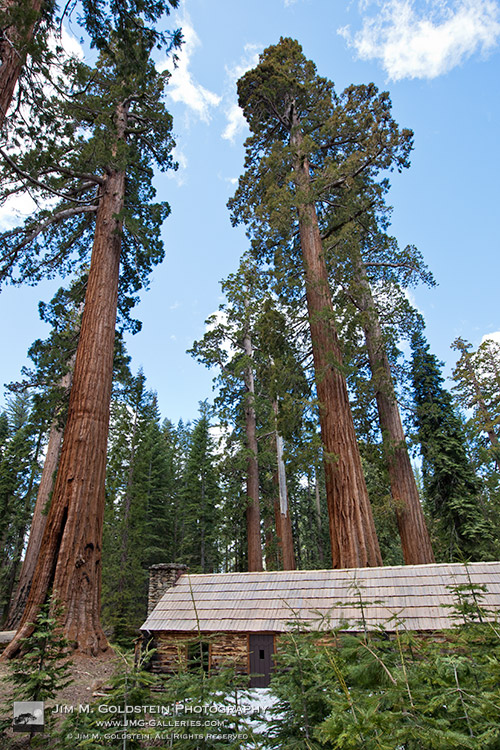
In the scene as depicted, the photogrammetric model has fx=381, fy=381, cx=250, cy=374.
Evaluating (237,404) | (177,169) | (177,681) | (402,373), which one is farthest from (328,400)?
(237,404)

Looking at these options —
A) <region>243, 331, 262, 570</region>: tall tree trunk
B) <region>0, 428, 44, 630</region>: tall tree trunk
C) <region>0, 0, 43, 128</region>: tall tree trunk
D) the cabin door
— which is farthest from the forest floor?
<region>0, 428, 44, 630</region>: tall tree trunk

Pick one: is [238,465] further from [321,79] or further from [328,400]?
[321,79]

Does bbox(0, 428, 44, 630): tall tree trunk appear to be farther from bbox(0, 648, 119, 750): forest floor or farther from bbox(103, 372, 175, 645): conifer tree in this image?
bbox(0, 648, 119, 750): forest floor

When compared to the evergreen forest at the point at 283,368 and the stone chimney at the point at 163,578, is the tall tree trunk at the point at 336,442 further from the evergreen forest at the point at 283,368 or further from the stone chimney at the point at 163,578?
the stone chimney at the point at 163,578

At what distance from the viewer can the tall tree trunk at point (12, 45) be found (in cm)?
427

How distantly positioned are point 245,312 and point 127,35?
13.6m

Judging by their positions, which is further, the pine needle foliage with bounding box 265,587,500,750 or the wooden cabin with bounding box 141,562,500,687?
the wooden cabin with bounding box 141,562,500,687

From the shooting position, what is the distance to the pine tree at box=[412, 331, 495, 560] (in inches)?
529

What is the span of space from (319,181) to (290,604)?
9.17m

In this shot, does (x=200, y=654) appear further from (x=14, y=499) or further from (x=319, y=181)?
(x=14, y=499)

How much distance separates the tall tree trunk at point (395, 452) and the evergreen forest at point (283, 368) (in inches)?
2.1

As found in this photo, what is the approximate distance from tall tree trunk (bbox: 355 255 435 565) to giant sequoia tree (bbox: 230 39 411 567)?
76.2 inches

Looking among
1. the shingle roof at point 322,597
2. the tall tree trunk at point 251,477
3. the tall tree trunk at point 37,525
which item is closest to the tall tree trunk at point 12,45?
the shingle roof at point 322,597

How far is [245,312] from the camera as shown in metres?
19.0
